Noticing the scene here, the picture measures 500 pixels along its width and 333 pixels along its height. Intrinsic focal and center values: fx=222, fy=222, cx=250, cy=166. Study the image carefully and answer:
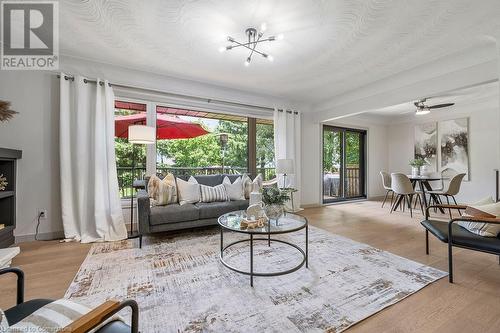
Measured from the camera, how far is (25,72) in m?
3.04

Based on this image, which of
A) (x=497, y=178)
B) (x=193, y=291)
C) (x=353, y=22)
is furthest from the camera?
(x=497, y=178)

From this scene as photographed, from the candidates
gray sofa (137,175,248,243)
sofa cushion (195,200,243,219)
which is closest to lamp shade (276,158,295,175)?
gray sofa (137,175,248,243)

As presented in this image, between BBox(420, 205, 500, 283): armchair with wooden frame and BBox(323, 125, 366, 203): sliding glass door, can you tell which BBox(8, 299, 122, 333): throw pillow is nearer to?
BBox(420, 205, 500, 283): armchair with wooden frame

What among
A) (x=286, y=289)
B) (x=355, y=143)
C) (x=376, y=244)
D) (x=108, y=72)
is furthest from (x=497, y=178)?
(x=108, y=72)

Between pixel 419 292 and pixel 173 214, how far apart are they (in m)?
2.80

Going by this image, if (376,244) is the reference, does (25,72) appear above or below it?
above

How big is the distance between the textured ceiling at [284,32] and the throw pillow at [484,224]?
192 centimetres

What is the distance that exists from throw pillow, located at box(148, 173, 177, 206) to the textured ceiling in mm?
1793

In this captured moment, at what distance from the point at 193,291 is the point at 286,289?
0.79 metres

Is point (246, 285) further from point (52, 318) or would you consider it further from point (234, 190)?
point (234, 190)

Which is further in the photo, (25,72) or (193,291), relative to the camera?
(25,72)

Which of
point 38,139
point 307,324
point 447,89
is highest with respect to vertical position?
point 447,89

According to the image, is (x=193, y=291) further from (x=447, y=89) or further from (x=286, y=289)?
(x=447, y=89)

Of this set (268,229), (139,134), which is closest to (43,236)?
(139,134)
